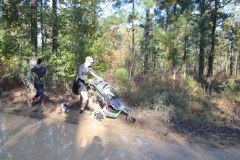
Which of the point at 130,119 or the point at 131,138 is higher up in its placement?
the point at 130,119

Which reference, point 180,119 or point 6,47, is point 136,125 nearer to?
point 180,119

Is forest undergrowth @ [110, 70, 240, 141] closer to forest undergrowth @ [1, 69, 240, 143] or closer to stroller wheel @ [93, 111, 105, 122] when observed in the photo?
forest undergrowth @ [1, 69, 240, 143]

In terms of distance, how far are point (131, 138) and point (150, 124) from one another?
110 centimetres

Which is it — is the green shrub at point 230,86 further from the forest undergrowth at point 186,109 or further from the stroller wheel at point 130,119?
the stroller wheel at point 130,119

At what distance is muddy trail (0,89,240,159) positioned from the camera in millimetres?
5180

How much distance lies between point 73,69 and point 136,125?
12.5ft

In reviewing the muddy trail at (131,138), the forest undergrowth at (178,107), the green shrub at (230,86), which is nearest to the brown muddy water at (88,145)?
the muddy trail at (131,138)

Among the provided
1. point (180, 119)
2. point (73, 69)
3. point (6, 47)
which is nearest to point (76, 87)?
point (73, 69)

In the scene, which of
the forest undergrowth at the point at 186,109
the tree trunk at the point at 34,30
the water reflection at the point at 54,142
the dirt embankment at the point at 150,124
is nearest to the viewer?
the water reflection at the point at 54,142

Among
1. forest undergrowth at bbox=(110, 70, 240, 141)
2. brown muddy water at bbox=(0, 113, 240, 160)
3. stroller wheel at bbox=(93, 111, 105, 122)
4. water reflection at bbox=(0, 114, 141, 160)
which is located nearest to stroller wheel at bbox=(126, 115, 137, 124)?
brown muddy water at bbox=(0, 113, 240, 160)

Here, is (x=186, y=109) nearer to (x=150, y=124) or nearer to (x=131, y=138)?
(x=150, y=124)

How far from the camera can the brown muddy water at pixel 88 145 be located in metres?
4.88

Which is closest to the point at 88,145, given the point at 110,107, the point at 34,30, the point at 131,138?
the point at 131,138

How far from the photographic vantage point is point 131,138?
5996 millimetres
